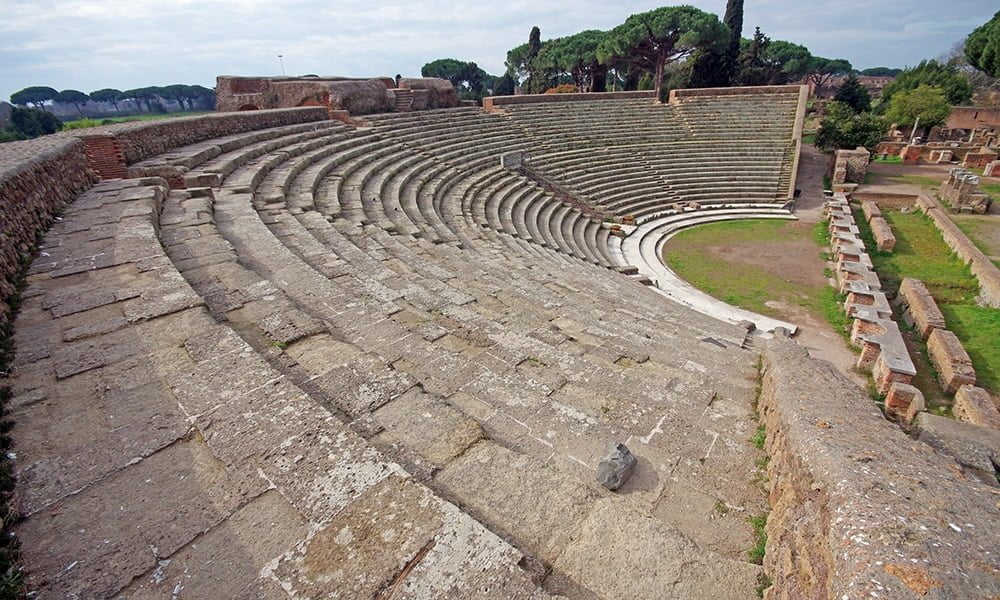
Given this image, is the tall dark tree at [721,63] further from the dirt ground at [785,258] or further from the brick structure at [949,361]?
the brick structure at [949,361]

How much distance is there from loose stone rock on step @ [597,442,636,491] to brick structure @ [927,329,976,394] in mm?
8587

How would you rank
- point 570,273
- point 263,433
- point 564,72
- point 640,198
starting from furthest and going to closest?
point 564,72, point 640,198, point 570,273, point 263,433

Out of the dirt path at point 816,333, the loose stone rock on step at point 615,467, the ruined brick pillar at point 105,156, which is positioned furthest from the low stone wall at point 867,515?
the ruined brick pillar at point 105,156

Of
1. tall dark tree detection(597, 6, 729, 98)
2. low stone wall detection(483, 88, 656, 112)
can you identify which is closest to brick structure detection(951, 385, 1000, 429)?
low stone wall detection(483, 88, 656, 112)

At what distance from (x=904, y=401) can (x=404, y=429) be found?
8415 mm

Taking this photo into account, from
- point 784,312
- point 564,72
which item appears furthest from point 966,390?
point 564,72

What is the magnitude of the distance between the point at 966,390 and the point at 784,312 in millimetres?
3951

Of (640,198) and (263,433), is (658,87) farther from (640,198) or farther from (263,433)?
(263,433)

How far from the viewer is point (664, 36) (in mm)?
30969

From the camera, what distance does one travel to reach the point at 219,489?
91.5 inches

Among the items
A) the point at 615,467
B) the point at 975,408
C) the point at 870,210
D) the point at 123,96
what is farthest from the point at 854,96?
Result: the point at 123,96

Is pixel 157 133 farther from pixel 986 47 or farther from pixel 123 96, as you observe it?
pixel 123 96

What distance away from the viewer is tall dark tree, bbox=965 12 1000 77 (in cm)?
3197

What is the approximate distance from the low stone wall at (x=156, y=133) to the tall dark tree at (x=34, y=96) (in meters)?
86.5
